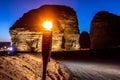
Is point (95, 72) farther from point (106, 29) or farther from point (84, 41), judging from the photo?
point (84, 41)

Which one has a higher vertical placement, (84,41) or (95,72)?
(84,41)

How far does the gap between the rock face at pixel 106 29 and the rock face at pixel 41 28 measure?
7305 mm

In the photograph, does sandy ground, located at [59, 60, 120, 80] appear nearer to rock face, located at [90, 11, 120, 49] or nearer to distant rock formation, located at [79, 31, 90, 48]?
rock face, located at [90, 11, 120, 49]

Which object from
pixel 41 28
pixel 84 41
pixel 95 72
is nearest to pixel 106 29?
pixel 41 28

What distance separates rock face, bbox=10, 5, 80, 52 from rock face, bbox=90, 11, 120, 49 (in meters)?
7.30

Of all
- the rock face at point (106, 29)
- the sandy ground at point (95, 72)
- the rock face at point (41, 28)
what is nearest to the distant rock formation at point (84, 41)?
the rock face at point (106, 29)

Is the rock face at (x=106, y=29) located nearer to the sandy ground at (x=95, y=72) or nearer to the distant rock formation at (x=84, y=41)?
the distant rock formation at (x=84, y=41)

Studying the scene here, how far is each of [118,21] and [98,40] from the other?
6363 millimetres

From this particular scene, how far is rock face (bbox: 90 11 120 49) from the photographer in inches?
2196

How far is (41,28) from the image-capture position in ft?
156

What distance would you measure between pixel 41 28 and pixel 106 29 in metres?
16.5

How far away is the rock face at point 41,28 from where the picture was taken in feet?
157

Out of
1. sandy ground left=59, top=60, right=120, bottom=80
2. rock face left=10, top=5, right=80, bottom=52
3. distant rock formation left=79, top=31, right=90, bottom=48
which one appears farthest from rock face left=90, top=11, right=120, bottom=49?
sandy ground left=59, top=60, right=120, bottom=80

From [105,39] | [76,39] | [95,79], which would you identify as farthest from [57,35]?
[95,79]
